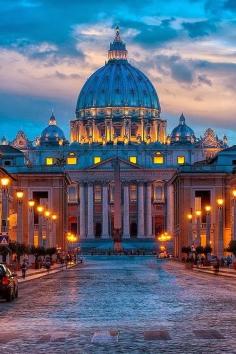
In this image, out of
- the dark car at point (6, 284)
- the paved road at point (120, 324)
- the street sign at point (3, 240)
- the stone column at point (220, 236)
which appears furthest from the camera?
the stone column at point (220, 236)

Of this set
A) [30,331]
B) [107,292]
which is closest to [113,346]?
[30,331]

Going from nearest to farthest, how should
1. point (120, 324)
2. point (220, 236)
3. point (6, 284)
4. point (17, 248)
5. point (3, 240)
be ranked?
point (120, 324), point (6, 284), point (3, 240), point (17, 248), point (220, 236)

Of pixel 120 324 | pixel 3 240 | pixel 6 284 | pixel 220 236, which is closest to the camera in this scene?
pixel 120 324

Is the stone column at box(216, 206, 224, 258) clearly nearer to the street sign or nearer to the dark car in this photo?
the street sign

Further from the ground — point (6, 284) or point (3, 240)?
point (3, 240)

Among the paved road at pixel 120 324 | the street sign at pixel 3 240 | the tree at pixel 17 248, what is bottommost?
the paved road at pixel 120 324

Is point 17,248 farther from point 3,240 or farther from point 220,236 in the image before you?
point 220,236

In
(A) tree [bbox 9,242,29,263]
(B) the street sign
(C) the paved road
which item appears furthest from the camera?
(A) tree [bbox 9,242,29,263]

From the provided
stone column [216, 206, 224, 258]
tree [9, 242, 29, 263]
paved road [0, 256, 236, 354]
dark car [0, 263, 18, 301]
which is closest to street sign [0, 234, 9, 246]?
paved road [0, 256, 236, 354]

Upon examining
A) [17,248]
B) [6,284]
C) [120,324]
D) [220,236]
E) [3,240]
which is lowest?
[120,324]

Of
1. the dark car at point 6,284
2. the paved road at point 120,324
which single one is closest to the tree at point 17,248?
the paved road at point 120,324

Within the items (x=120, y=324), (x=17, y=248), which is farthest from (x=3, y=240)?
(x=120, y=324)

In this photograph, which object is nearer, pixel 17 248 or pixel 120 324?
pixel 120 324

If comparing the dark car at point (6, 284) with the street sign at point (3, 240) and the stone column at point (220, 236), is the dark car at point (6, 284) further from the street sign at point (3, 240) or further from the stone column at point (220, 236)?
the stone column at point (220, 236)
